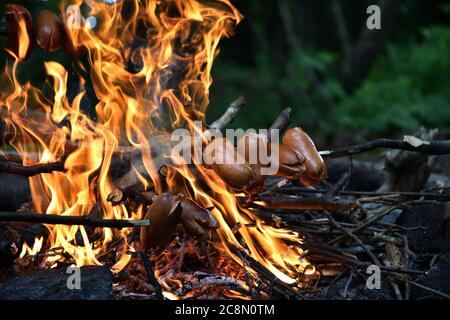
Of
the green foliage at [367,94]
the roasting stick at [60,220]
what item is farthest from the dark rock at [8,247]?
the green foliage at [367,94]

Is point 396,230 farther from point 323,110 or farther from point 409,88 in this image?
point 323,110

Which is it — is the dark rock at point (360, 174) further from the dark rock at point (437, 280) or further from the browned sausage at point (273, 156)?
the dark rock at point (437, 280)

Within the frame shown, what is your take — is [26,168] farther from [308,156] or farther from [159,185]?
[308,156]

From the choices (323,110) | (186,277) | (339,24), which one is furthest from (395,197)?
(339,24)

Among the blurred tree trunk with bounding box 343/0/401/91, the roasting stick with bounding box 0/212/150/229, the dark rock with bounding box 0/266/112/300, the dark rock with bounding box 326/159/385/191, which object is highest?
the blurred tree trunk with bounding box 343/0/401/91

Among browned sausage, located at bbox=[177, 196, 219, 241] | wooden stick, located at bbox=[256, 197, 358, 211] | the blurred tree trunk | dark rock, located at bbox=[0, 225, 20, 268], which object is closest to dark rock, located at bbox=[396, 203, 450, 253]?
wooden stick, located at bbox=[256, 197, 358, 211]

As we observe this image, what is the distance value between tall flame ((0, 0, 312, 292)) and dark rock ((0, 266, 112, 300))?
0.20 metres

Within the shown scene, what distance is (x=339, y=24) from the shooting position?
9773mm

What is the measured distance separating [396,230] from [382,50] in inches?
260

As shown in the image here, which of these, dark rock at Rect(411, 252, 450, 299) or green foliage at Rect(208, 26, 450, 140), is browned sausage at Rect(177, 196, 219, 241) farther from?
green foliage at Rect(208, 26, 450, 140)

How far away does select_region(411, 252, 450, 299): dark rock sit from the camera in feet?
8.56

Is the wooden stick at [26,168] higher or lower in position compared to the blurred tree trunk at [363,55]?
lower

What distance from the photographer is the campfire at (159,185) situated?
103 inches

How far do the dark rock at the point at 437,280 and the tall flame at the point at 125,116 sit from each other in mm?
506
